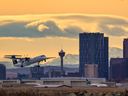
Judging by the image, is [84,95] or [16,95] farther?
[84,95]

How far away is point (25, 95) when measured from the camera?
158875 millimetres

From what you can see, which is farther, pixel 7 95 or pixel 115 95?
pixel 115 95

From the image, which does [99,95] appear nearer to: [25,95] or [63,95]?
[63,95]

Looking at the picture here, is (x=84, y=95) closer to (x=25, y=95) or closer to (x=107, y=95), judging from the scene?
(x=107, y=95)

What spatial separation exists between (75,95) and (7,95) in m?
16.4

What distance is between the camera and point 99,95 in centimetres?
17550

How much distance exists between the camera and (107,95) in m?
173

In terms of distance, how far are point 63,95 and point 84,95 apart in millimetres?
5583

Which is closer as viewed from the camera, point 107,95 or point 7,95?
point 7,95

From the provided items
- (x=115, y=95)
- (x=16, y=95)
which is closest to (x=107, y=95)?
(x=115, y=95)

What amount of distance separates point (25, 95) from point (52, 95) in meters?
11.2

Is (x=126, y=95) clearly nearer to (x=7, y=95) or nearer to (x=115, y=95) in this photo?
(x=115, y=95)

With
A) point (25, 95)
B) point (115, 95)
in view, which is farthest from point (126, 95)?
point (25, 95)

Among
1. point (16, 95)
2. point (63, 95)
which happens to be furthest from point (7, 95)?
point (63, 95)
